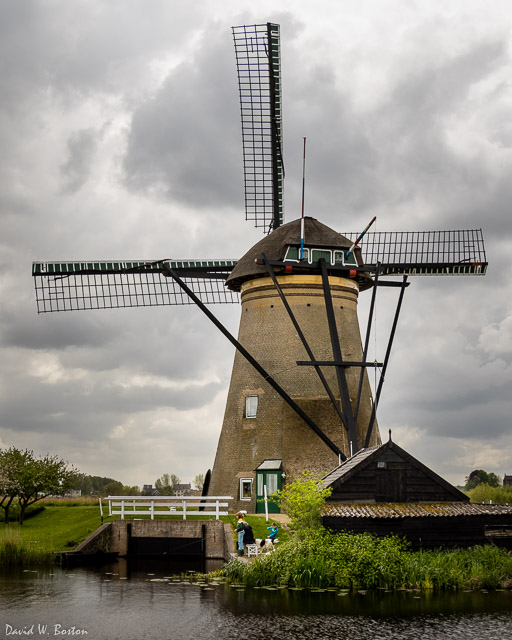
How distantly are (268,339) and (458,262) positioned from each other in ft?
27.3

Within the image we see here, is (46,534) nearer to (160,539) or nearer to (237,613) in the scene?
(160,539)

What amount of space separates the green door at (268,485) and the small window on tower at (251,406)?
2.36 metres

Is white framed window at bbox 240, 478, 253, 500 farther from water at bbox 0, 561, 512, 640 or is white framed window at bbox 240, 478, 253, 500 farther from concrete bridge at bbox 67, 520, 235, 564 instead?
water at bbox 0, 561, 512, 640

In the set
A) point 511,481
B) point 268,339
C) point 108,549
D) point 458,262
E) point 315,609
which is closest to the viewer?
point 315,609

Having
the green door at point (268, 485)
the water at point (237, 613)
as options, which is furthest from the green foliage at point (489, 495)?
the water at point (237, 613)

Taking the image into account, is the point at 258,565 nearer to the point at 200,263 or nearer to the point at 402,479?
the point at 402,479

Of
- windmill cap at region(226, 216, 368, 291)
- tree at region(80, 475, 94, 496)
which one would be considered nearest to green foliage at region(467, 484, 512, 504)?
windmill cap at region(226, 216, 368, 291)

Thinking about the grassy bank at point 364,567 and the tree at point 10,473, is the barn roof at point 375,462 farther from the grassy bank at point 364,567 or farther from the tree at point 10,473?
the tree at point 10,473

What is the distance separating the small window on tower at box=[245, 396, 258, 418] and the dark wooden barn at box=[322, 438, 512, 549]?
9373mm

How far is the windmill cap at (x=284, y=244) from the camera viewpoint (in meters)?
32.4

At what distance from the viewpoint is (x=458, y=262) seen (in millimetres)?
35219

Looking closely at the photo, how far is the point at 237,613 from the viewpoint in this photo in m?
17.1

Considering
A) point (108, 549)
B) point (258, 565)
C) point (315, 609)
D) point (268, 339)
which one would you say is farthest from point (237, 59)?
point (315, 609)

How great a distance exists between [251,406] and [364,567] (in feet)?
43.5
